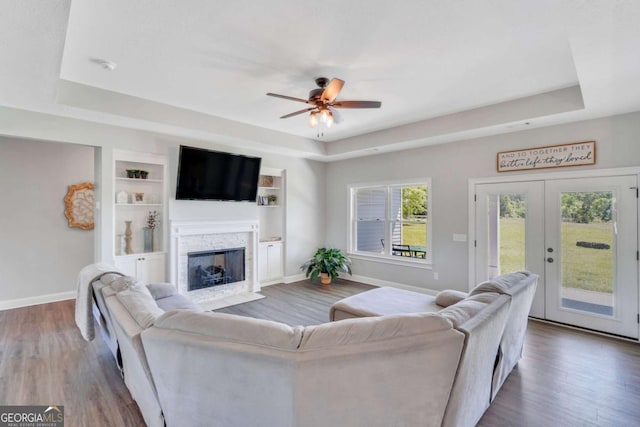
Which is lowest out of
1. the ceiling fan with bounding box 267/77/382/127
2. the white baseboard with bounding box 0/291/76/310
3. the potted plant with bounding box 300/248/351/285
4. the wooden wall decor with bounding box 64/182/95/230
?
the white baseboard with bounding box 0/291/76/310

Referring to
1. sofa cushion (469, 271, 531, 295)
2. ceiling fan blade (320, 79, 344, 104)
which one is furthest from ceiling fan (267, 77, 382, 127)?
sofa cushion (469, 271, 531, 295)

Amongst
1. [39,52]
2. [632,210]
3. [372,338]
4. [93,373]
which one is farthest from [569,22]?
[93,373]

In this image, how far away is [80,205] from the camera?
16.7ft

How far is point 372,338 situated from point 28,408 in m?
2.66

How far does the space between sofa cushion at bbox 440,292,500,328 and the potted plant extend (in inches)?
161

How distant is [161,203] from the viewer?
484cm

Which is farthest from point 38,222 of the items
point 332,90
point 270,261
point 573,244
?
point 573,244

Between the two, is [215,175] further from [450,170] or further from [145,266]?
[450,170]

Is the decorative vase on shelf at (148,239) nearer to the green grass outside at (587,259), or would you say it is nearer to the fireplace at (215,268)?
the fireplace at (215,268)

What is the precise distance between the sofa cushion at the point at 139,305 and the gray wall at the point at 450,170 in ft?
14.5

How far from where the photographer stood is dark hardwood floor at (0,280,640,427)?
2180 millimetres

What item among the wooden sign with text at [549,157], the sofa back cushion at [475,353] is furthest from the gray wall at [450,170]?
the sofa back cushion at [475,353]

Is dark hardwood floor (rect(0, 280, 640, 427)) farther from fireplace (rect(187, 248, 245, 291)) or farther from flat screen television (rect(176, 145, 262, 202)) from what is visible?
flat screen television (rect(176, 145, 262, 202))

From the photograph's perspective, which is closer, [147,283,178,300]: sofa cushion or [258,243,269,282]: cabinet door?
[147,283,178,300]: sofa cushion
